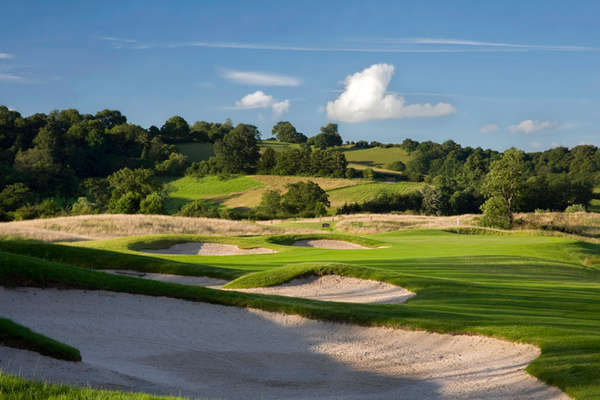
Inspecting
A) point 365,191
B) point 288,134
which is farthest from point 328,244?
point 288,134

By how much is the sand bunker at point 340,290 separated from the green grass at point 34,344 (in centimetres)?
832

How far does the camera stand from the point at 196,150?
13562 centimetres

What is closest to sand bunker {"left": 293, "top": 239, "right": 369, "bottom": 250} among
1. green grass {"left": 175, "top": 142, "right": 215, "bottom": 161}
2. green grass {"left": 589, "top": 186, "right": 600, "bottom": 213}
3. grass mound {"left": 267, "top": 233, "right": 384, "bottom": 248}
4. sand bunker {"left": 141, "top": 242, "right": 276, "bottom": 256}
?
grass mound {"left": 267, "top": 233, "right": 384, "bottom": 248}

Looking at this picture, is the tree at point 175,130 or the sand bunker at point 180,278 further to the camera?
the tree at point 175,130

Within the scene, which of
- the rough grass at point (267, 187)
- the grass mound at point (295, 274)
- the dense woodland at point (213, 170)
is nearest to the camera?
the grass mound at point (295, 274)

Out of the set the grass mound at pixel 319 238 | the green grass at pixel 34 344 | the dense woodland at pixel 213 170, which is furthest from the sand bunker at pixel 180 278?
the dense woodland at pixel 213 170

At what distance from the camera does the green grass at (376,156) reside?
135375 mm

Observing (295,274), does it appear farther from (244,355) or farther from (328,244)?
(328,244)

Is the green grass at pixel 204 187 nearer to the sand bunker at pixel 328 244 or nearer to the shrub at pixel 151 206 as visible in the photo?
the shrub at pixel 151 206

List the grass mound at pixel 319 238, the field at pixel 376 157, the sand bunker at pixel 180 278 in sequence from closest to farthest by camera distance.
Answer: the sand bunker at pixel 180 278 → the grass mound at pixel 319 238 → the field at pixel 376 157

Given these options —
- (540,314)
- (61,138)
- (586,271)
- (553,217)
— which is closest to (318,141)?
(61,138)

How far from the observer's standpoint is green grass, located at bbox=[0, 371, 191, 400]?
5395mm

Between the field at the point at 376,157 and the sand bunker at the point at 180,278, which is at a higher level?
the field at the point at 376,157

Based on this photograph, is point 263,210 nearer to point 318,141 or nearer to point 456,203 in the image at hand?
point 456,203
